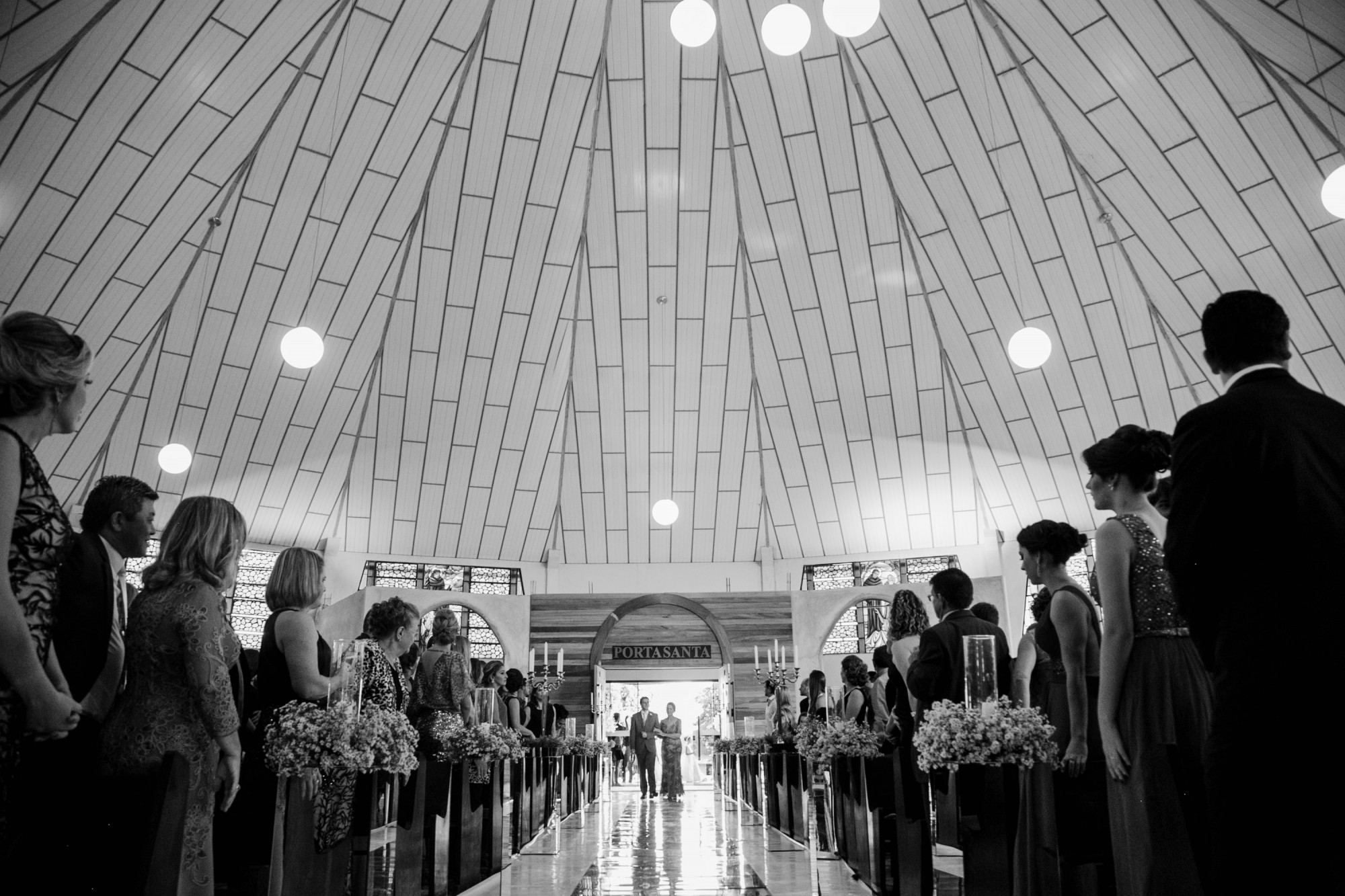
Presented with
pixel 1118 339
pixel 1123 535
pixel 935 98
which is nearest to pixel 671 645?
pixel 1118 339

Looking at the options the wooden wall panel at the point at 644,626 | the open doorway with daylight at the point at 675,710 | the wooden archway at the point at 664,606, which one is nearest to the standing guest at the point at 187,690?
the open doorway with daylight at the point at 675,710

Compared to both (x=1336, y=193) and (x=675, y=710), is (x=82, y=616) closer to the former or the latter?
(x=1336, y=193)

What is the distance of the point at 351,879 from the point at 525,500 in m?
13.7

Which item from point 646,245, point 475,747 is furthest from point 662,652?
point 475,747

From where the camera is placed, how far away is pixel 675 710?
17.0 m

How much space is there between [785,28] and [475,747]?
6.29 metres

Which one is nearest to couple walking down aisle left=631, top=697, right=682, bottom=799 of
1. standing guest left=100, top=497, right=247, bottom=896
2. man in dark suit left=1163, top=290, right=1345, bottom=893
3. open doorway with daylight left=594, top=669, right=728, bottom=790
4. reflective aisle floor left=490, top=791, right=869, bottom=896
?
open doorway with daylight left=594, top=669, right=728, bottom=790

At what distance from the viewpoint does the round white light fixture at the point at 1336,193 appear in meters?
8.29

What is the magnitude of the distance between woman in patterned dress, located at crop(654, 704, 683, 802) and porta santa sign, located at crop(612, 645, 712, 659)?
2343 mm

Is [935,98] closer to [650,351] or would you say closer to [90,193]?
[650,351]

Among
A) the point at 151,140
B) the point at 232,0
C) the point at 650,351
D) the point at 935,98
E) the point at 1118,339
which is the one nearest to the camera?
the point at 232,0

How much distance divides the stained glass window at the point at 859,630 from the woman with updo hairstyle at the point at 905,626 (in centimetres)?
1243

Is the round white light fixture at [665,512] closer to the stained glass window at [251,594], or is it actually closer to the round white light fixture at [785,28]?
the stained glass window at [251,594]

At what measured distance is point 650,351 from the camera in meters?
15.9
